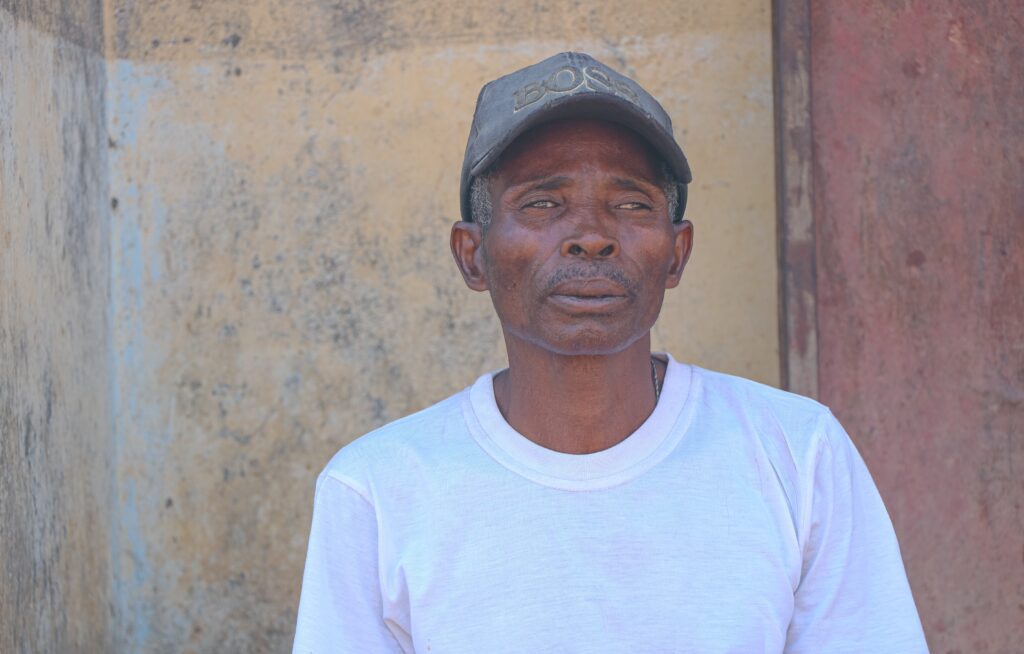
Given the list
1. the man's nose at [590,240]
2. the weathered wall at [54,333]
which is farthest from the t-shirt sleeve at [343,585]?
the weathered wall at [54,333]

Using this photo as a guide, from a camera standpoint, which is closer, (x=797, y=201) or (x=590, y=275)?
(x=590, y=275)

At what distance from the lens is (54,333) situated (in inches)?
128

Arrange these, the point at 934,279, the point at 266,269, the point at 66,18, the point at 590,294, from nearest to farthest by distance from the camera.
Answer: the point at 590,294 < the point at 934,279 < the point at 66,18 < the point at 266,269

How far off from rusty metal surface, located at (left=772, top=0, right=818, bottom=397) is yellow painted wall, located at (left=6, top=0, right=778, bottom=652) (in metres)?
0.77

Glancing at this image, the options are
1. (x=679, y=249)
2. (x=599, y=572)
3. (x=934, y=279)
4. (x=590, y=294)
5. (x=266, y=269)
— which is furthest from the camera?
(x=266, y=269)

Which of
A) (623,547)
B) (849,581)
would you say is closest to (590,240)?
(623,547)

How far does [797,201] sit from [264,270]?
1468mm

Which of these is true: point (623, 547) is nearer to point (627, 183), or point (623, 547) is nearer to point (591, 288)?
Answer: point (591, 288)

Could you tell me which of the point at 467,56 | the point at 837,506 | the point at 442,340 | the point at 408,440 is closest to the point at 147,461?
the point at 442,340

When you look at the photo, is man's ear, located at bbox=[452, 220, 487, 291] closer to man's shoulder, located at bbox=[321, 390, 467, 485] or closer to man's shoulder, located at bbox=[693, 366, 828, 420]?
man's shoulder, located at bbox=[321, 390, 467, 485]

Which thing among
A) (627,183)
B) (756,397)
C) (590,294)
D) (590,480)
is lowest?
(590,480)

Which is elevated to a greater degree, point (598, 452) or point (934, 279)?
point (934, 279)

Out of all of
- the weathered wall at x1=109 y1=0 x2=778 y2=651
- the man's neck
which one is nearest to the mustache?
the man's neck

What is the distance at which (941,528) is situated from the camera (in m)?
3.23
